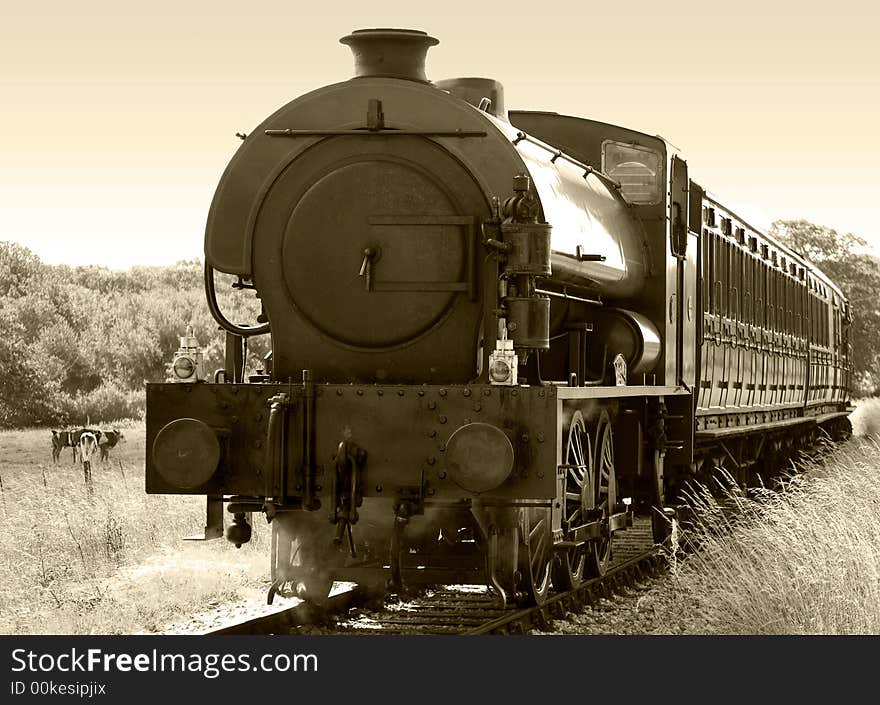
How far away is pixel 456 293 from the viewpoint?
820cm

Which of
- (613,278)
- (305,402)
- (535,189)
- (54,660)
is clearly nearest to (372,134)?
(535,189)

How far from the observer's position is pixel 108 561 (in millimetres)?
11648

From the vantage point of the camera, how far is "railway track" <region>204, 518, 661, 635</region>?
8547 mm

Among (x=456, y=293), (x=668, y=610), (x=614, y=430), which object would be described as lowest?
(x=668, y=610)

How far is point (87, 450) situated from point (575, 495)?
11.3 m

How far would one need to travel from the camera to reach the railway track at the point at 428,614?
336 inches

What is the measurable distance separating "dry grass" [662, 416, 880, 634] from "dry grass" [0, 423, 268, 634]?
342 cm

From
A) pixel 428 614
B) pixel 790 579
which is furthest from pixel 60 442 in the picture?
pixel 790 579

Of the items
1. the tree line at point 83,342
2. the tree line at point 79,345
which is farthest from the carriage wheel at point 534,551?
the tree line at point 79,345

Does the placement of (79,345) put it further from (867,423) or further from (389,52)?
(389,52)

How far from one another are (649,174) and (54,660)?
675 cm

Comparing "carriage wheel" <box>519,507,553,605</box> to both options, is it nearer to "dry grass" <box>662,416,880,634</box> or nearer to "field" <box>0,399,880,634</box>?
"field" <box>0,399,880,634</box>

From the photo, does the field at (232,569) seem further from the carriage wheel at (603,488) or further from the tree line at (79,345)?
the tree line at (79,345)

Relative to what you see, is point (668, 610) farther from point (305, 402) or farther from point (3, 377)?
point (3, 377)
